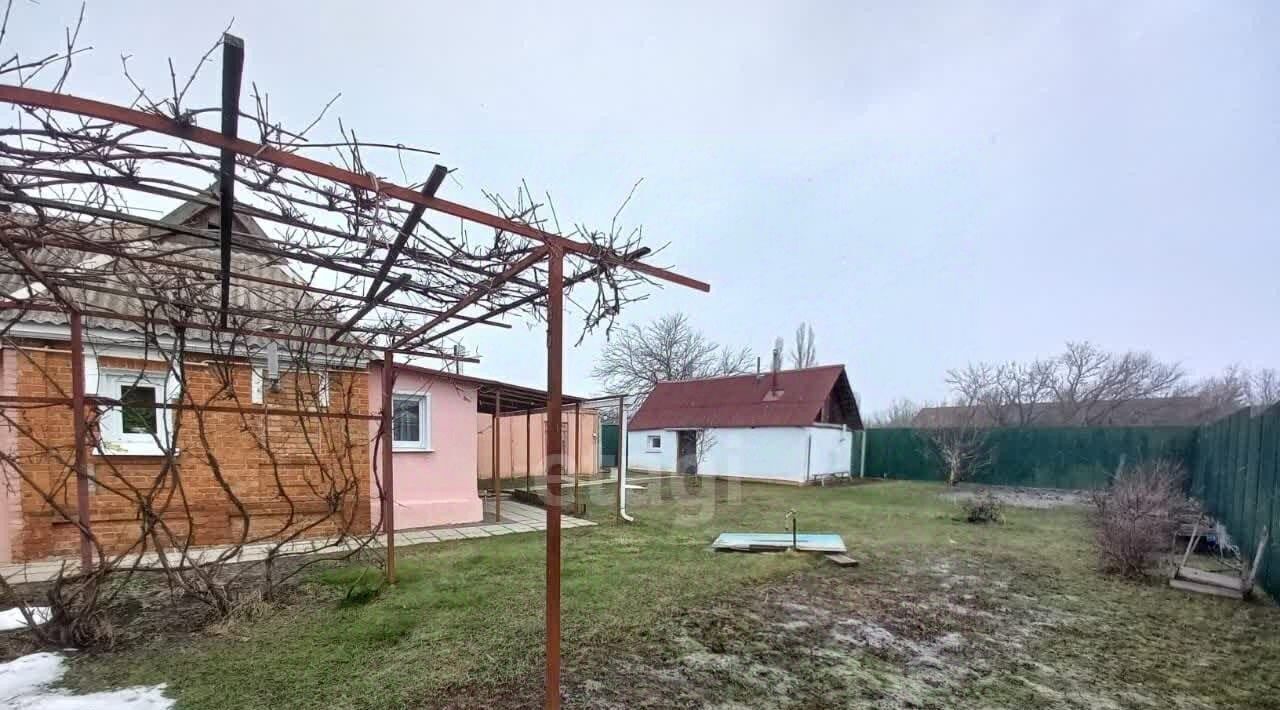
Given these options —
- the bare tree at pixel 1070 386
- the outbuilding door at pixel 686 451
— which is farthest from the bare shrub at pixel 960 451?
the bare tree at pixel 1070 386

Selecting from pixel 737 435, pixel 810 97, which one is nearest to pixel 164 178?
pixel 810 97

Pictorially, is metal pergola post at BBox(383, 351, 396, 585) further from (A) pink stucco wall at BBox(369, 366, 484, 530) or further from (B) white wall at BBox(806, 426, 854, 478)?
(B) white wall at BBox(806, 426, 854, 478)

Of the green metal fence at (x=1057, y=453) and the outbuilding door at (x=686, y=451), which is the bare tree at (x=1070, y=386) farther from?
the outbuilding door at (x=686, y=451)

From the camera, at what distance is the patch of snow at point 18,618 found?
3.63 metres

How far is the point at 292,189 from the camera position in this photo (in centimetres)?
221

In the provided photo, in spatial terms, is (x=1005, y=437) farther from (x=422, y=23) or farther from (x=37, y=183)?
(x=37, y=183)

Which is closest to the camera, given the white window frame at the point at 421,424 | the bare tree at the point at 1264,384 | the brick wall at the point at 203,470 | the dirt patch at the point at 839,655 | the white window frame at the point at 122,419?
the dirt patch at the point at 839,655

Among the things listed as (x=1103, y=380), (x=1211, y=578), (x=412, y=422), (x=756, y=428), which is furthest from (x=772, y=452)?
A: (x=1103, y=380)

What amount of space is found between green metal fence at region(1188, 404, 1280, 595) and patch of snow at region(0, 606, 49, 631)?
1017 cm

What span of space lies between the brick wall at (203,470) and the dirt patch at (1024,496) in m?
12.3

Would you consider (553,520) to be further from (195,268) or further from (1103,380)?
(1103,380)

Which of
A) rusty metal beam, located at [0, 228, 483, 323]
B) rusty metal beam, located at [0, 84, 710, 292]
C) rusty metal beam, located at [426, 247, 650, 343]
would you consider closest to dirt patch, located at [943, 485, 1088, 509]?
rusty metal beam, located at [426, 247, 650, 343]

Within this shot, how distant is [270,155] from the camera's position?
183 cm

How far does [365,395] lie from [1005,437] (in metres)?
17.9
